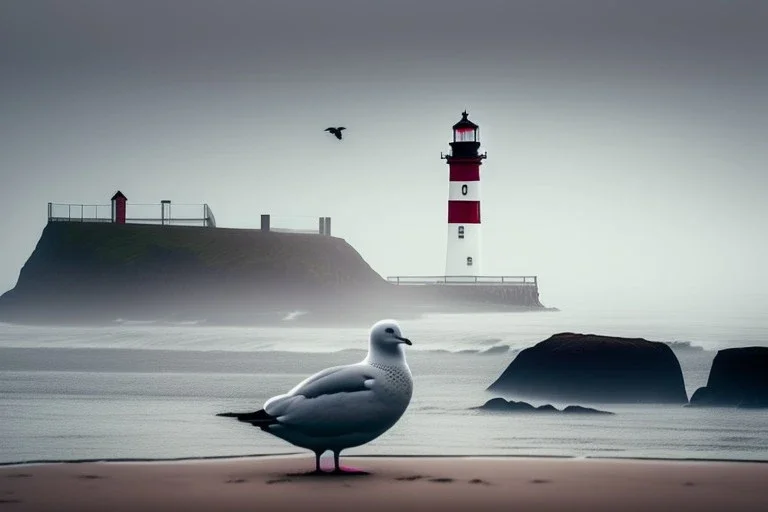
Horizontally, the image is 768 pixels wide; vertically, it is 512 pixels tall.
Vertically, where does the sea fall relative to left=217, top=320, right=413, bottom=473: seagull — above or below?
below

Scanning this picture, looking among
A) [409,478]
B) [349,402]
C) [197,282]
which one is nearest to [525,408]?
[409,478]

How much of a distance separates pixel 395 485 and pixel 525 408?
7.72m

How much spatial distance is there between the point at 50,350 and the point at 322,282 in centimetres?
2859

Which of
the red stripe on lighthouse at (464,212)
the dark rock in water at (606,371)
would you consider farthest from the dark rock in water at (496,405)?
the red stripe on lighthouse at (464,212)

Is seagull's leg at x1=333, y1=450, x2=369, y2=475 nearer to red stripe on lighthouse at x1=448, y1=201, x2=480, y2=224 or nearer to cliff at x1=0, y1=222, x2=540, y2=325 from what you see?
cliff at x1=0, y1=222, x2=540, y2=325

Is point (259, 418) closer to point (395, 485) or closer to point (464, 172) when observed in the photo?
point (395, 485)

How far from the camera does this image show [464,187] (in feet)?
208

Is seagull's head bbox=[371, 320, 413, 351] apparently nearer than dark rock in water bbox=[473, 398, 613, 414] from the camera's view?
Yes

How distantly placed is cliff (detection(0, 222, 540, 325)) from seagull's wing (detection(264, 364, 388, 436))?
51354 millimetres

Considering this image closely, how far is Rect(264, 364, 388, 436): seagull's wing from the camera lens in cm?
1012

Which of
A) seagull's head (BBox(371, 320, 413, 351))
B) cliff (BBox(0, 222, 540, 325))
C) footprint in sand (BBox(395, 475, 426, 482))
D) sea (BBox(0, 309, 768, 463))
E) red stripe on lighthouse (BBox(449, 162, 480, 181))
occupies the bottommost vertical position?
sea (BBox(0, 309, 768, 463))

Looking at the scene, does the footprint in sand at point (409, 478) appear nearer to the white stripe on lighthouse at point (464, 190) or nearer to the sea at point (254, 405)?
the sea at point (254, 405)

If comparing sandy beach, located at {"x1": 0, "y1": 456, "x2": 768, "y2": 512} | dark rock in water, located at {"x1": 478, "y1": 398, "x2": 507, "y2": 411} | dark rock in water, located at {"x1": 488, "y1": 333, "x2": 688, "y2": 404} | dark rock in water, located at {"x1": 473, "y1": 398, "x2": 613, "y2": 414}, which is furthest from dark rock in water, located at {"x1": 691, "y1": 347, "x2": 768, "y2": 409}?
sandy beach, located at {"x1": 0, "y1": 456, "x2": 768, "y2": 512}

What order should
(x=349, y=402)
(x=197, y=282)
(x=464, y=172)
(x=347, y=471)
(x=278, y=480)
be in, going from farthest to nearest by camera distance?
(x=197, y=282), (x=464, y=172), (x=347, y=471), (x=278, y=480), (x=349, y=402)
